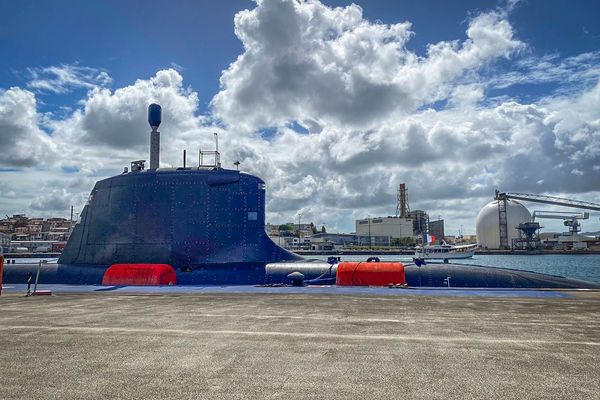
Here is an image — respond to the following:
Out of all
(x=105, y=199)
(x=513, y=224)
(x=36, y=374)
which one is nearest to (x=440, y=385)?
(x=36, y=374)

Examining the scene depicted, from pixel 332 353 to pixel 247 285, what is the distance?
13.3 m

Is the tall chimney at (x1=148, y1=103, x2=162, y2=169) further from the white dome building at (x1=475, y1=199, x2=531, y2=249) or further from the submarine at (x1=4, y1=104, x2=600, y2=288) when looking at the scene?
the white dome building at (x1=475, y1=199, x2=531, y2=249)

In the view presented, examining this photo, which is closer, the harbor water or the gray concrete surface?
the gray concrete surface

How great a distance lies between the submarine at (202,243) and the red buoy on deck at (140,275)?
0.15 ft

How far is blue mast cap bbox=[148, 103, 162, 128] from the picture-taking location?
77.9ft

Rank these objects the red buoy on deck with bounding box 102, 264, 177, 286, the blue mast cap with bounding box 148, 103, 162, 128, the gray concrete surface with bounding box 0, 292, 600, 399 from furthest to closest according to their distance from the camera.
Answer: the blue mast cap with bounding box 148, 103, 162, 128
the red buoy on deck with bounding box 102, 264, 177, 286
the gray concrete surface with bounding box 0, 292, 600, 399

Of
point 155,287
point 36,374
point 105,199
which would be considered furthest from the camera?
point 105,199

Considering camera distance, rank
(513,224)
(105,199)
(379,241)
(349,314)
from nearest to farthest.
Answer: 1. (349,314)
2. (105,199)
3. (513,224)
4. (379,241)

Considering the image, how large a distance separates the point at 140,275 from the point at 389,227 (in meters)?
151

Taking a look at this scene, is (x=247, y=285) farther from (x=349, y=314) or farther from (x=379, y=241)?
(x=379, y=241)

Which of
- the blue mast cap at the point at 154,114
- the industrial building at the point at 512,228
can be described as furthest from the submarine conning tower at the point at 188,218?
the industrial building at the point at 512,228

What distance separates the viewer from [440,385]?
6402mm

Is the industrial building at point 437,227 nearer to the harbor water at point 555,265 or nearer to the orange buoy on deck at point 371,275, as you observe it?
the harbor water at point 555,265

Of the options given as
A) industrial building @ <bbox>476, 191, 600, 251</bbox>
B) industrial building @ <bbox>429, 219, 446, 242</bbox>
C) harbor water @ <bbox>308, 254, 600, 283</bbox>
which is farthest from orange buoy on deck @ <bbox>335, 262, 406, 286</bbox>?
industrial building @ <bbox>429, 219, 446, 242</bbox>
